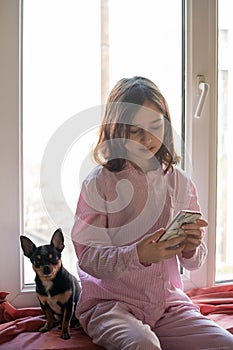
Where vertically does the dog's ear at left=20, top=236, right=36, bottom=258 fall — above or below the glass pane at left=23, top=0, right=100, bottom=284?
below

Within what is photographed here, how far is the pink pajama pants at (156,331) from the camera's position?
1082 mm

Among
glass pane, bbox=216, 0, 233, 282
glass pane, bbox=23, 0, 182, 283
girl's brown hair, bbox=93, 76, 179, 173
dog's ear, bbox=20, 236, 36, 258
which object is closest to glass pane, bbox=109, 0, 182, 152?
glass pane, bbox=23, 0, 182, 283

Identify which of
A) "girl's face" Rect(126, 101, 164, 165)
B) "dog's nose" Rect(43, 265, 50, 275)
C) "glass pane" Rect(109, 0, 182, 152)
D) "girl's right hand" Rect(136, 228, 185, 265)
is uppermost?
"glass pane" Rect(109, 0, 182, 152)

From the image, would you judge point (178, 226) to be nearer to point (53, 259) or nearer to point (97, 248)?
point (97, 248)

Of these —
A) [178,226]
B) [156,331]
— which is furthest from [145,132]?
[156,331]

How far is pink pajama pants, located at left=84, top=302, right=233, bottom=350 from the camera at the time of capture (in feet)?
3.55

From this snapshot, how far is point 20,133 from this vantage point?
1.46 metres

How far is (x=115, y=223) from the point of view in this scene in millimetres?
1271

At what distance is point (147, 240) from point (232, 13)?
3.03 feet

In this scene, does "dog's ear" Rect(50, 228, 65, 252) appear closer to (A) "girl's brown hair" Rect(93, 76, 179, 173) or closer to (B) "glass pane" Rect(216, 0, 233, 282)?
(A) "girl's brown hair" Rect(93, 76, 179, 173)

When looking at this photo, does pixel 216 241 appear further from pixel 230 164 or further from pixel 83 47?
pixel 83 47

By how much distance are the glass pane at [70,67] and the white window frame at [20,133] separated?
2.0 inches

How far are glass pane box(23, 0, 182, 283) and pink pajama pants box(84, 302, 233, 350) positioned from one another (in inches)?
15.7

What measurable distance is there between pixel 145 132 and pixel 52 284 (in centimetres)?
46
